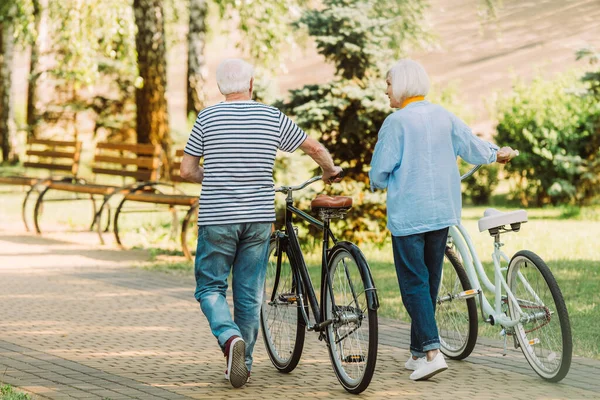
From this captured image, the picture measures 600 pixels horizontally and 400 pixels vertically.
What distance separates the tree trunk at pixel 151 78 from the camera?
1720 centimetres

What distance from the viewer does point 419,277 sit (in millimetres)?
5680

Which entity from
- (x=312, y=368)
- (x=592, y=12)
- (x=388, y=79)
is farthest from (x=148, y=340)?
(x=592, y=12)

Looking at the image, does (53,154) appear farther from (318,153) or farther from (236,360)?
(236,360)

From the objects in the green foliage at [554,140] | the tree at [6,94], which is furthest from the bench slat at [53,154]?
the tree at [6,94]

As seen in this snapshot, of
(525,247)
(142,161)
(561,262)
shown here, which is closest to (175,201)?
(142,161)

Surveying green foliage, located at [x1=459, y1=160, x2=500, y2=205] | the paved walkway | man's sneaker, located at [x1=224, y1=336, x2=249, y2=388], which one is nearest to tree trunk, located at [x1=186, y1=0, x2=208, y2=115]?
green foliage, located at [x1=459, y1=160, x2=500, y2=205]

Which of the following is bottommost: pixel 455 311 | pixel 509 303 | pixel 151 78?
pixel 455 311

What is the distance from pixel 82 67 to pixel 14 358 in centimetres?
1144

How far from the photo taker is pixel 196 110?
20.3 m

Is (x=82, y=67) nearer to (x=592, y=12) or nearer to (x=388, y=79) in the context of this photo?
(x=388, y=79)

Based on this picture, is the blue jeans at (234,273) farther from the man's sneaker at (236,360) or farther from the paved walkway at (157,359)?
the paved walkway at (157,359)

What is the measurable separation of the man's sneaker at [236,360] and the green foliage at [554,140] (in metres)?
11.7

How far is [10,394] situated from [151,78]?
486 inches

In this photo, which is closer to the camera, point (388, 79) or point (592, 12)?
point (388, 79)
